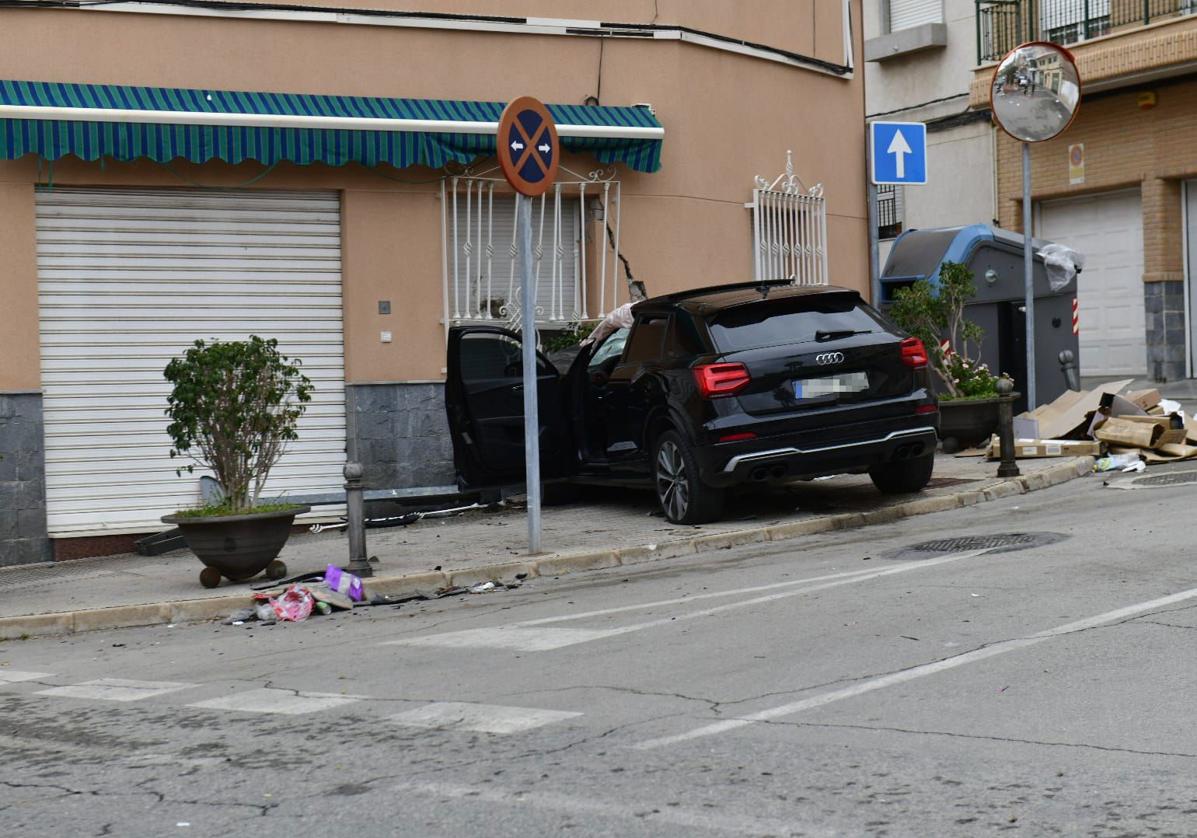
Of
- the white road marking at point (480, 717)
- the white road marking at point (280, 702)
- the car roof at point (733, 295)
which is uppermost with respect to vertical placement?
the car roof at point (733, 295)

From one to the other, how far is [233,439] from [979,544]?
4.88 m

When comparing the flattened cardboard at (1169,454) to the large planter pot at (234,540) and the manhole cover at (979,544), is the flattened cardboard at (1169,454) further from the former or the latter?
the large planter pot at (234,540)

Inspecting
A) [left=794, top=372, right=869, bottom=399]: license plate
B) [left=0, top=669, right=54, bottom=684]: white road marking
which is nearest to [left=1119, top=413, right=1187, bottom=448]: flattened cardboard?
[left=794, top=372, right=869, bottom=399]: license plate

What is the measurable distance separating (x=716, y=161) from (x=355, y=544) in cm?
715

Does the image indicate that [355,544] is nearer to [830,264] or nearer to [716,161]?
[716,161]

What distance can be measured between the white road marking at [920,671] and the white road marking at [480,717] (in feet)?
1.89

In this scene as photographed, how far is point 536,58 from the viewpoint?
601 inches

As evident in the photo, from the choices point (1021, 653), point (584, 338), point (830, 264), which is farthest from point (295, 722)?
point (830, 264)

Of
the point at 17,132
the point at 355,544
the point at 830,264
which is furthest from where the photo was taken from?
the point at 830,264

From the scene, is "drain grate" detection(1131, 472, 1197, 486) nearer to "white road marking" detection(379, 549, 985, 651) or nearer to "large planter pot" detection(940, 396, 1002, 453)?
"large planter pot" detection(940, 396, 1002, 453)

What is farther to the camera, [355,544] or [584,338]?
[584,338]

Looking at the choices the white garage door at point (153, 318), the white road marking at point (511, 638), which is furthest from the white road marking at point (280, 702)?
the white garage door at point (153, 318)

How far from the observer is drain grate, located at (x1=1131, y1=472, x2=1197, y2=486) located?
12688mm

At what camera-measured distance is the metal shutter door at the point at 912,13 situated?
101ft
